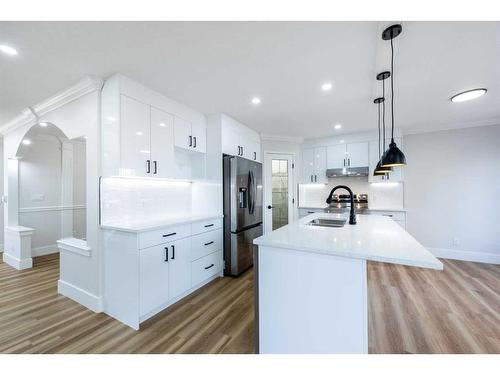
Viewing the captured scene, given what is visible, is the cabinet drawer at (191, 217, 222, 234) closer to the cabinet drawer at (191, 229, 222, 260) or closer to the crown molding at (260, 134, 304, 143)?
the cabinet drawer at (191, 229, 222, 260)

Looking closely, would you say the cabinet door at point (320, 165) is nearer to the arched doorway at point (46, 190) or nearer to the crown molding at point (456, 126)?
the crown molding at point (456, 126)

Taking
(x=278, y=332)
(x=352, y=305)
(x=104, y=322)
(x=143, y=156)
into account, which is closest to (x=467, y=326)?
(x=352, y=305)

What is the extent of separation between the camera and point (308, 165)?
16.3ft

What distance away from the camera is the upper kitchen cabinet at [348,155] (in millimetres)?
4457

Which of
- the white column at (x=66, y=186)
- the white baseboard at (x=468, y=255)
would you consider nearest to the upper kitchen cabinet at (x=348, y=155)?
the white baseboard at (x=468, y=255)

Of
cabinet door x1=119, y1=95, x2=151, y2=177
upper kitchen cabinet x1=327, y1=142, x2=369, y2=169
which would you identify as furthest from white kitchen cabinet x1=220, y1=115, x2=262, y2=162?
upper kitchen cabinet x1=327, y1=142, x2=369, y2=169

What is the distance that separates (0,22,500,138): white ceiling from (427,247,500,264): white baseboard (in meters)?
2.50

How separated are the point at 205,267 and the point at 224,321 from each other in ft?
2.91

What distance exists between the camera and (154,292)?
2178mm

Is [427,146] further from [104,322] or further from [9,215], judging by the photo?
[9,215]

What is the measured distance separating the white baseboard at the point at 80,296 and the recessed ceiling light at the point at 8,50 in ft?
7.53

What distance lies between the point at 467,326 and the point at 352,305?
1604 mm

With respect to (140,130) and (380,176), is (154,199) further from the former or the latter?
(380,176)

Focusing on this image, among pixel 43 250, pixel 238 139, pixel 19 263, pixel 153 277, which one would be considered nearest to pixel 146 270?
pixel 153 277
